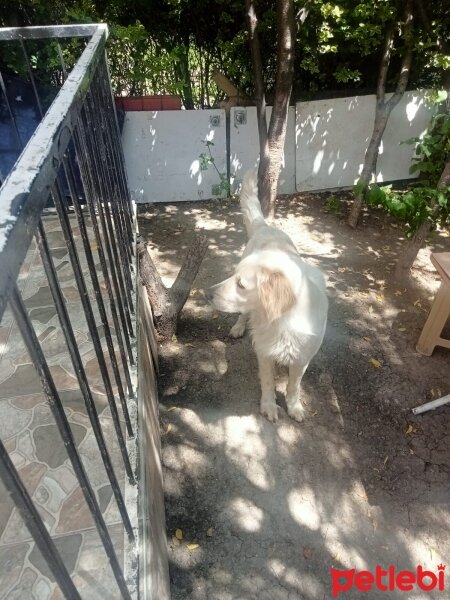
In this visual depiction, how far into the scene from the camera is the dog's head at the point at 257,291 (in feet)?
8.08

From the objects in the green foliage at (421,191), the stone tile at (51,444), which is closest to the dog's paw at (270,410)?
the stone tile at (51,444)

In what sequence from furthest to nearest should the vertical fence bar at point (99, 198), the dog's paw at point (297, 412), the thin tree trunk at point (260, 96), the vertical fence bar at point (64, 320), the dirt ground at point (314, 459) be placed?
1. the thin tree trunk at point (260, 96)
2. the dog's paw at point (297, 412)
3. the dirt ground at point (314, 459)
4. the vertical fence bar at point (99, 198)
5. the vertical fence bar at point (64, 320)

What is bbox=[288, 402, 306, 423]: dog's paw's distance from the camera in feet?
11.1

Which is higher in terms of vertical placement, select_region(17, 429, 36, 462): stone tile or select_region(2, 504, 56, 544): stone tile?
select_region(17, 429, 36, 462): stone tile

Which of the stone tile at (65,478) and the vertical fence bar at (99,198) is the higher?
the vertical fence bar at (99,198)

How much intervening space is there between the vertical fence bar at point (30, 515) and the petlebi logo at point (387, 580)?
2137 millimetres

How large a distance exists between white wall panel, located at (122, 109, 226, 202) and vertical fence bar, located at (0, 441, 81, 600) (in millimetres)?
6555

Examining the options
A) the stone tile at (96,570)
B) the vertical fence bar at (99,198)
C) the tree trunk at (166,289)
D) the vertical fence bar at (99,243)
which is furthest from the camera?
the tree trunk at (166,289)

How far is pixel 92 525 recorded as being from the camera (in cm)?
178

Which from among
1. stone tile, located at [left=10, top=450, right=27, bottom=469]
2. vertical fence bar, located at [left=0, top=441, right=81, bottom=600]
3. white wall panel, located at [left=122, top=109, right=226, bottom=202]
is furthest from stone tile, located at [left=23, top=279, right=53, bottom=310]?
white wall panel, located at [left=122, top=109, right=226, bottom=202]

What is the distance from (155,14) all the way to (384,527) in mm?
7977

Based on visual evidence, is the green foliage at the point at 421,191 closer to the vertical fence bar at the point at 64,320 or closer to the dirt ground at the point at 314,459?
the dirt ground at the point at 314,459

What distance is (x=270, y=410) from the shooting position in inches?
134

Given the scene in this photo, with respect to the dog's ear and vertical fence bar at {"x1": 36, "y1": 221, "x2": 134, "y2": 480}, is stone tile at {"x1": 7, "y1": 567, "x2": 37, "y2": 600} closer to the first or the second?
vertical fence bar at {"x1": 36, "y1": 221, "x2": 134, "y2": 480}
